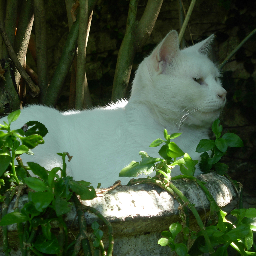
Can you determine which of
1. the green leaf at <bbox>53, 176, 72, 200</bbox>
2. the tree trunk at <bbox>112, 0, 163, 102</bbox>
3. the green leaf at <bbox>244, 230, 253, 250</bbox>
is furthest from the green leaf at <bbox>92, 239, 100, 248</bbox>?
the tree trunk at <bbox>112, 0, 163, 102</bbox>

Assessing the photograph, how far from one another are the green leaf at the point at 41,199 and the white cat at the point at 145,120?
655mm

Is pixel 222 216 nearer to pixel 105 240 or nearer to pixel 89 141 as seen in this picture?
pixel 105 240

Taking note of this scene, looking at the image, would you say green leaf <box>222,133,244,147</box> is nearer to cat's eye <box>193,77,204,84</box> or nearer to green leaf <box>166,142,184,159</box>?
green leaf <box>166,142,184,159</box>

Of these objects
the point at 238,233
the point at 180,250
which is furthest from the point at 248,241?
the point at 180,250

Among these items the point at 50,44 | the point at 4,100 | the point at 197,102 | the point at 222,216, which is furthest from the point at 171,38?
the point at 50,44

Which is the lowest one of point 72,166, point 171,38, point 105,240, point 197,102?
point 72,166

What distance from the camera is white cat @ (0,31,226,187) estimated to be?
130 centimetres

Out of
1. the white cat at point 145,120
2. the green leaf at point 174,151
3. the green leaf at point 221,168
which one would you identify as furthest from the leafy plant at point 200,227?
the white cat at point 145,120

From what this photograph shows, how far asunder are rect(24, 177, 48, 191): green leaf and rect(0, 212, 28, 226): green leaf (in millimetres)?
55

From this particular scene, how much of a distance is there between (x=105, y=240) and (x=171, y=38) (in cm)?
100

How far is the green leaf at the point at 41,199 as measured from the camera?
1.80 feet

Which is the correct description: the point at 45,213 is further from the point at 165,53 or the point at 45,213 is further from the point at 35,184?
the point at 165,53

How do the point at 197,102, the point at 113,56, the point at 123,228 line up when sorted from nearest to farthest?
the point at 123,228 → the point at 197,102 → the point at 113,56

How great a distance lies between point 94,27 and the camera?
348cm
